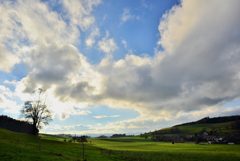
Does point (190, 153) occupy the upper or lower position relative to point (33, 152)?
lower

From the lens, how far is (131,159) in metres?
32.5

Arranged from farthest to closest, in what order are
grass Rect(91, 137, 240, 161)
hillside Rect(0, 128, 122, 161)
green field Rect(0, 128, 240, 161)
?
grass Rect(91, 137, 240, 161) → green field Rect(0, 128, 240, 161) → hillside Rect(0, 128, 122, 161)

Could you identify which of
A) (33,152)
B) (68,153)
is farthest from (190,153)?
(33,152)

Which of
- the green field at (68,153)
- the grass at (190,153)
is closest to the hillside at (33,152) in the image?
the green field at (68,153)

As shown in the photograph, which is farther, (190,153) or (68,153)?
Answer: (190,153)

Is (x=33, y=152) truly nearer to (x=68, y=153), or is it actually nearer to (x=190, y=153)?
(x=68, y=153)

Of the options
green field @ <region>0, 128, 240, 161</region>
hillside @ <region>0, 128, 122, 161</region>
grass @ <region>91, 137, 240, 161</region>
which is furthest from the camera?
grass @ <region>91, 137, 240, 161</region>

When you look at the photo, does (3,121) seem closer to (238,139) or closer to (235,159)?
(235,159)

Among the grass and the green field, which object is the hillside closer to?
the green field

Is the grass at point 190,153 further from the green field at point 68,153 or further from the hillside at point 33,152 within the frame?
the hillside at point 33,152

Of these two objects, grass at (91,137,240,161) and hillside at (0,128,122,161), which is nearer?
hillside at (0,128,122,161)

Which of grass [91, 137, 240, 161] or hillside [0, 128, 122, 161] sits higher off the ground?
hillside [0, 128, 122, 161]

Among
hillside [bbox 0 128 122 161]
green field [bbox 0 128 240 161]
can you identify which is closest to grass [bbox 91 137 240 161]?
green field [bbox 0 128 240 161]

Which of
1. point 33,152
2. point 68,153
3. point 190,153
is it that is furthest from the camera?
point 190,153
